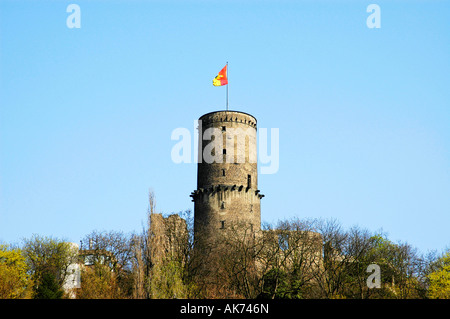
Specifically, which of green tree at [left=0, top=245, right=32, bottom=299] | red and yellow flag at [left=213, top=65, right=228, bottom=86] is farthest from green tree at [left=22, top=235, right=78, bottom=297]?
red and yellow flag at [left=213, top=65, right=228, bottom=86]

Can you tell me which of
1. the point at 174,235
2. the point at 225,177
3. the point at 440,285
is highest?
the point at 225,177

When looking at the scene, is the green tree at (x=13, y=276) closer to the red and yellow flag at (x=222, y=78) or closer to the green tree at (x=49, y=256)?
the green tree at (x=49, y=256)

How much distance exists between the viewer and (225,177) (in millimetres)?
56188

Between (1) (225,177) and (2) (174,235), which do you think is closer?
(2) (174,235)

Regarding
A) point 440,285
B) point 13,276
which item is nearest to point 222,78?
point 13,276

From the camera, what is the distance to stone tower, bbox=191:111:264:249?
183ft

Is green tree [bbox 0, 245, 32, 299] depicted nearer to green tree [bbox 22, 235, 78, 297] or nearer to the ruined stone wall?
green tree [bbox 22, 235, 78, 297]

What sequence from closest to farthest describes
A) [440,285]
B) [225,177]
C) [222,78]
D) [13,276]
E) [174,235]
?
[13,276], [440,285], [174,235], [225,177], [222,78]

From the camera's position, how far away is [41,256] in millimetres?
57344

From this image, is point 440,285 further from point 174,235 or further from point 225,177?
point 174,235

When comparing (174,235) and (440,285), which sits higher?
(174,235)

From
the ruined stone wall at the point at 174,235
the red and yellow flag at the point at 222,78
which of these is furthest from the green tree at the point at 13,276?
the red and yellow flag at the point at 222,78

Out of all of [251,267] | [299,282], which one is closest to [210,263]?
[251,267]
